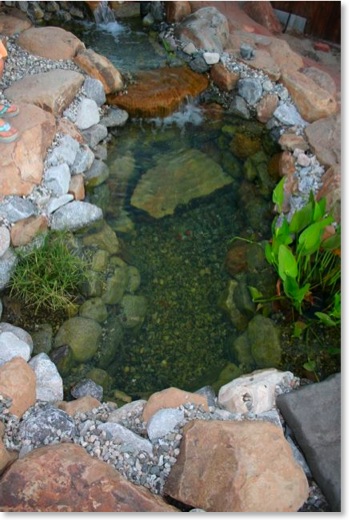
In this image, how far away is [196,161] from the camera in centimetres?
458

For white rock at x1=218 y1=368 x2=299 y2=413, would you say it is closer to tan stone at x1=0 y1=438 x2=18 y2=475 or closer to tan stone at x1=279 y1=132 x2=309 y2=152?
tan stone at x1=0 y1=438 x2=18 y2=475

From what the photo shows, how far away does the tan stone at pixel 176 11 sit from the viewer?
5.24m

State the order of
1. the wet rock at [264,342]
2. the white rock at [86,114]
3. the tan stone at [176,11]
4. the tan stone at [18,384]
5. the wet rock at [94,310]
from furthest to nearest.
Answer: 1. the tan stone at [176,11]
2. the white rock at [86,114]
3. the wet rock at [94,310]
4. the wet rock at [264,342]
5. the tan stone at [18,384]

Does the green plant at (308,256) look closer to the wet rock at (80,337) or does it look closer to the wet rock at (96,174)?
the wet rock at (80,337)

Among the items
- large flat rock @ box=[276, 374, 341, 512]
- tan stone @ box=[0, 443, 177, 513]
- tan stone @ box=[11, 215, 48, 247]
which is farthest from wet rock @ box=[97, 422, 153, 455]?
tan stone @ box=[11, 215, 48, 247]

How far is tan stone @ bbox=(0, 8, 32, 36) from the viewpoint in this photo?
470 cm

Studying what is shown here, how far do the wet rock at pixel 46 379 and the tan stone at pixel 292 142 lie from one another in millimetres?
2658

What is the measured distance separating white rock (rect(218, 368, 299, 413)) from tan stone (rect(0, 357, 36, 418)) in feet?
3.48

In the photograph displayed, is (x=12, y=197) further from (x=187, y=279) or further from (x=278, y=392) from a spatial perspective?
(x=278, y=392)

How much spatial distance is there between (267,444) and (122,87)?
343 cm

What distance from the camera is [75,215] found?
3.89 m

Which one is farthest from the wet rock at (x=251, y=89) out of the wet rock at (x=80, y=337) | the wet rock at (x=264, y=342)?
the wet rock at (x=80, y=337)

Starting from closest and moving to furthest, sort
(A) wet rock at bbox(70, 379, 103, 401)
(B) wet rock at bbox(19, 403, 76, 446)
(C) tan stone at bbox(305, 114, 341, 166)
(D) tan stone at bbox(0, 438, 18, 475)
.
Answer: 1. (D) tan stone at bbox(0, 438, 18, 475)
2. (B) wet rock at bbox(19, 403, 76, 446)
3. (A) wet rock at bbox(70, 379, 103, 401)
4. (C) tan stone at bbox(305, 114, 341, 166)

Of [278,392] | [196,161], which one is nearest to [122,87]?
[196,161]
